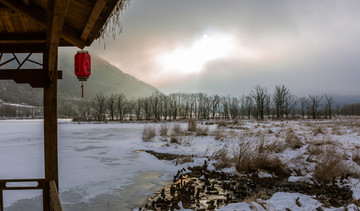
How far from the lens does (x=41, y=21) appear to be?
3.12 metres

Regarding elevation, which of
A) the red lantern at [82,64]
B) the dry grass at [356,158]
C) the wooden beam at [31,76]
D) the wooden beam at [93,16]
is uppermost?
the wooden beam at [93,16]

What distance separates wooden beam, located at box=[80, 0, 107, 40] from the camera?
2471mm

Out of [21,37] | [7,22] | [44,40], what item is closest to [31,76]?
[44,40]

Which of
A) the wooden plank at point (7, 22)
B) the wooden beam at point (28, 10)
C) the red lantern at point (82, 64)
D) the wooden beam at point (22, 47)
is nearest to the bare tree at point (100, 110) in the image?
the red lantern at point (82, 64)

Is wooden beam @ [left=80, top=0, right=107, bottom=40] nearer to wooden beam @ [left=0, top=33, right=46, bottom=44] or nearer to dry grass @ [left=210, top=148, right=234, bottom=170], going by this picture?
wooden beam @ [left=0, top=33, right=46, bottom=44]

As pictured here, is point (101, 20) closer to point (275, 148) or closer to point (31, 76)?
point (31, 76)

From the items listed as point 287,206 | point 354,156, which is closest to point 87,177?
point 287,206

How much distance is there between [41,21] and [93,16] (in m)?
0.90

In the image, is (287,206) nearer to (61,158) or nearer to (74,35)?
(74,35)

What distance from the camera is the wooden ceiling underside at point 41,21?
295 cm

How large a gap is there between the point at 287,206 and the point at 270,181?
7.02ft

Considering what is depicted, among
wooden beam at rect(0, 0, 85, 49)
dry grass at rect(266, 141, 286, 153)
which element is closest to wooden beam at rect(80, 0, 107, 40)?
wooden beam at rect(0, 0, 85, 49)

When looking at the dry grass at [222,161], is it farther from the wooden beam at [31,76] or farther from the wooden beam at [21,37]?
the wooden beam at [21,37]

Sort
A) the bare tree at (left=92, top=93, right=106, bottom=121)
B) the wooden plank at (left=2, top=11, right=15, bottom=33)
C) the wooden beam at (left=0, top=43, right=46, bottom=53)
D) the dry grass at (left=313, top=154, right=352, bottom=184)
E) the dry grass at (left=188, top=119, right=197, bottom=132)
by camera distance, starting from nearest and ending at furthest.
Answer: the wooden plank at (left=2, top=11, right=15, bottom=33) → the wooden beam at (left=0, top=43, right=46, bottom=53) → the dry grass at (left=313, top=154, right=352, bottom=184) → the dry grass at (left=188, top=119, right=197, bottom=132) → the bare tree at (left=92, top=93, right=106, bottom=121)
